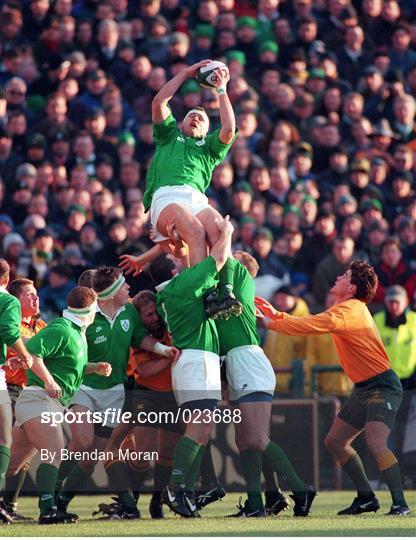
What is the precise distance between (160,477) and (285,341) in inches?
156

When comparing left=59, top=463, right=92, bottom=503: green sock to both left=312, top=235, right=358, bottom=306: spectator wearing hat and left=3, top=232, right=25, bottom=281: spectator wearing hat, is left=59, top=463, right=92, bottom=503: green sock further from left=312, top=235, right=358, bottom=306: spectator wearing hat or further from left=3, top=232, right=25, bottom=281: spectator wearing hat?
left=312, top=235, right=358, bottom=306: spectator wearing hat

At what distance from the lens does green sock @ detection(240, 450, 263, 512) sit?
10.5 meters

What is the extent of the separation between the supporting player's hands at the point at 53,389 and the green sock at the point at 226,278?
1256mm

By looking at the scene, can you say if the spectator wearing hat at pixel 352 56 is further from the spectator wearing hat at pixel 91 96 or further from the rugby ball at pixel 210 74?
the rugby ball at pixel 210 74

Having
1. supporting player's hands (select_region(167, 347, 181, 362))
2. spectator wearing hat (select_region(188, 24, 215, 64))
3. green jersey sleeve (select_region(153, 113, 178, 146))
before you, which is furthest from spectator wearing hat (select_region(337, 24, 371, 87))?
supporting player's hands (select_region(167, 347, 181, 362))

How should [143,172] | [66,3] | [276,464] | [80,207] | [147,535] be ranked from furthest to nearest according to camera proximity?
1. [66,3]
2. [143,172]
3. [80,207]
4. [276,464]
5. [147,535]

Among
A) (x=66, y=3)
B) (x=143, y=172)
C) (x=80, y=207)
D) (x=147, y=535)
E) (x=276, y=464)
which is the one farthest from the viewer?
(x=66, y=3)

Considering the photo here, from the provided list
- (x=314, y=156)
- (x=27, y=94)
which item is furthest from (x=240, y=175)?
(x=27, y=94)

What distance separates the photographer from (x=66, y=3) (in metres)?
18.9

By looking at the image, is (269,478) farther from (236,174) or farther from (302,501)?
(236,174)

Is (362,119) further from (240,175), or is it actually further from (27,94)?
(27,94)

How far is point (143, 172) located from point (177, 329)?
686 centimetres

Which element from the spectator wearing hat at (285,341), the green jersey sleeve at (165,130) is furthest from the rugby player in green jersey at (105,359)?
the spectator wearing hat at (285,341)

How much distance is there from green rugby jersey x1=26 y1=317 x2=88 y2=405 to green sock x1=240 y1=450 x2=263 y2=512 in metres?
1.27
